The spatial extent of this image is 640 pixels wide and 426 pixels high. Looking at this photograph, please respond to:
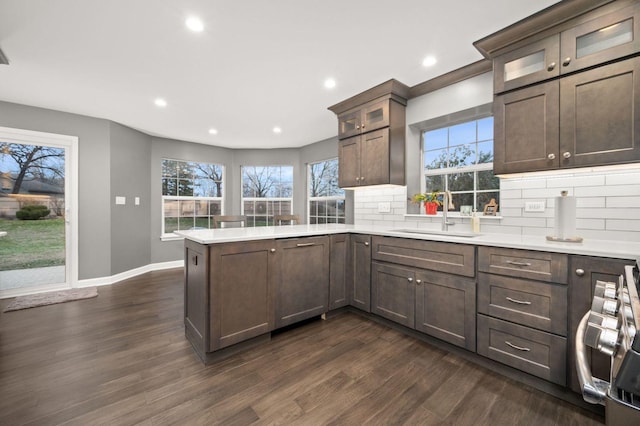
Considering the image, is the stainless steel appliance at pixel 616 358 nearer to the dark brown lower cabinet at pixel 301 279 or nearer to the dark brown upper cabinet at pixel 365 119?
the dark brown lower cabinet at pixel 301 279

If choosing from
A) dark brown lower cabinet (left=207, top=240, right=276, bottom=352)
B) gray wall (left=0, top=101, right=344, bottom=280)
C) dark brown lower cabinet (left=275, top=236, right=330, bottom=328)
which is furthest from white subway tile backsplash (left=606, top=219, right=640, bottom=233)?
gray wall (left=0, top=101, right=344, bottom=280)

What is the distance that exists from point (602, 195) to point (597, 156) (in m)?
0.39

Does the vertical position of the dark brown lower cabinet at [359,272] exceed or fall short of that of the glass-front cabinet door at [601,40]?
it falls short

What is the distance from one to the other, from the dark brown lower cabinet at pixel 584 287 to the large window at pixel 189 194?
565 cm

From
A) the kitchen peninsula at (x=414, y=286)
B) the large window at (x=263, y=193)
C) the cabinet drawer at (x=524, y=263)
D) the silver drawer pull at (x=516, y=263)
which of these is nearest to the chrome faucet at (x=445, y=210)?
the kitchen peninsula at (x=414, y=286)

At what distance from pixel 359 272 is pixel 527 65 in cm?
226

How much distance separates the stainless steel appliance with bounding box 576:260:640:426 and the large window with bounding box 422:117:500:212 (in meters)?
2.14

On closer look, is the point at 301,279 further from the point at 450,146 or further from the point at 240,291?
the point at 450,146

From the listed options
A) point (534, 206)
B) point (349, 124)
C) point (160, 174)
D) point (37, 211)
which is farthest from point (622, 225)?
point (37, 211)

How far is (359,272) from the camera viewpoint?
2.78 m

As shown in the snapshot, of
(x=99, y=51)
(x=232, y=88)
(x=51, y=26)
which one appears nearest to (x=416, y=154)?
(x=232, y=88)

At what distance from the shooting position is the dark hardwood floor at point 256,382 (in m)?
1.46

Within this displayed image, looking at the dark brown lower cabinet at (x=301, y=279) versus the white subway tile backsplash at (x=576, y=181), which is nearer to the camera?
the white subway tile backsplash at (x=576, y=181)

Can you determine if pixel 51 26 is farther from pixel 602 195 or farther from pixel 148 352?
pixel 602 195
